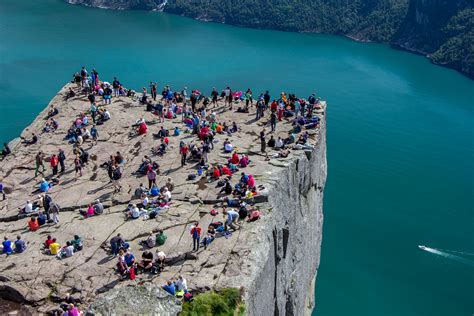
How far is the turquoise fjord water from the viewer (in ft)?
228

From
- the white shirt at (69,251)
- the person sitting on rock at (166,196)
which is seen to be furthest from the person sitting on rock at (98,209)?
the white shirt at (69,251)

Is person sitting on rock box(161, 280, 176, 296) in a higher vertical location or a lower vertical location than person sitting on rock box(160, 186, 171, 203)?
lower

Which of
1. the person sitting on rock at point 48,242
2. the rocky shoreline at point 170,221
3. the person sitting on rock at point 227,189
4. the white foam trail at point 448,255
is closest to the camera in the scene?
the rocky shoreline at point 170,221

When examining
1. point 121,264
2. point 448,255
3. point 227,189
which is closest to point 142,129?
point 227,189

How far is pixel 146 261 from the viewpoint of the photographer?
32406 millimetres

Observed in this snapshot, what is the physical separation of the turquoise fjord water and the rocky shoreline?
16.6m

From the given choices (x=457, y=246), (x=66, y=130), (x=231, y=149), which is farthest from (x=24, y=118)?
(x=457, y=246)

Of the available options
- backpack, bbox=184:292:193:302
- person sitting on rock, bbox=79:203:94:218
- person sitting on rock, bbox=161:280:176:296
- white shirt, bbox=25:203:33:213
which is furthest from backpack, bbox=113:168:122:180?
backpack, bbox=184:292:193:302

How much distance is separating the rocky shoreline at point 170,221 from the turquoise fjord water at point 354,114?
16.6 metres

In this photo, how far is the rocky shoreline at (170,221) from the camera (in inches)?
1259

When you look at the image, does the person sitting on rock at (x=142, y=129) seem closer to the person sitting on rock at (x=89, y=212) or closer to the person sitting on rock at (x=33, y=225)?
the person sitting on rock at (x=89, y=212)

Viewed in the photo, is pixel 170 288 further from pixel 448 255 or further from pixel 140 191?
pixel 448 255

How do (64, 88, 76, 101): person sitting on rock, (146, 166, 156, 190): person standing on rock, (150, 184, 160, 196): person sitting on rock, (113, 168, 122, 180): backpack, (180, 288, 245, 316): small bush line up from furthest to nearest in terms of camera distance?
(64, 88, 76, 101): person sitting on rock → (146, 166, 156, 190): person standing on rock → (113, 168, 122, 180): backpack → (150, 184, 160, 196): person sitting on rock → (180, 288, 245, 316): small bush

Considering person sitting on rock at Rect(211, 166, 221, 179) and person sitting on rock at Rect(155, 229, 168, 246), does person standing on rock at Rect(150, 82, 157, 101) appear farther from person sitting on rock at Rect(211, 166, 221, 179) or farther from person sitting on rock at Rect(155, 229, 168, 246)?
person sitting on rock at Rect(155, 229, 168, 246)
